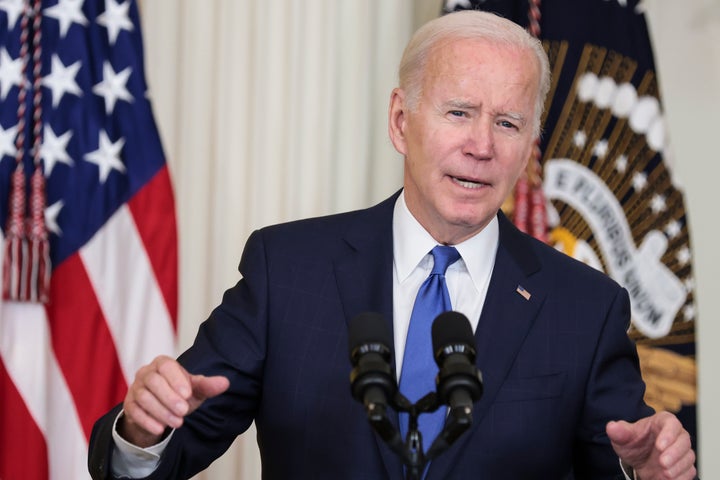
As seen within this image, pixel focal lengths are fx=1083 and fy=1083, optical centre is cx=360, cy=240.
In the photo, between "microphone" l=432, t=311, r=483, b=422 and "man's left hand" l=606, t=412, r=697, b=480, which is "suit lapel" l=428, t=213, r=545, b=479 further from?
"microphone" l=432, t=311, r=483, b=422

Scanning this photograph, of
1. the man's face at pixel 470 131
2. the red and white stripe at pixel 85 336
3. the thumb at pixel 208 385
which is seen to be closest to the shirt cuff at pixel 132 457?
the thumb at pixel 208 385

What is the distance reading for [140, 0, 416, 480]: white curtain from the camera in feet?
10.7

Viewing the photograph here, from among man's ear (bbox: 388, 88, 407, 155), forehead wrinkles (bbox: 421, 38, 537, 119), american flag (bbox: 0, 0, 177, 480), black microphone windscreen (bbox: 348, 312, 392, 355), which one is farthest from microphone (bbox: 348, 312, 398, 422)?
american flag (bbox: 0, 0, 177, 480)

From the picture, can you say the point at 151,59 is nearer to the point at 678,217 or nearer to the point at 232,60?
the point at 232,60

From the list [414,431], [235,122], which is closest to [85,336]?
[235,122]

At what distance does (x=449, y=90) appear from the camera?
217 centimetres

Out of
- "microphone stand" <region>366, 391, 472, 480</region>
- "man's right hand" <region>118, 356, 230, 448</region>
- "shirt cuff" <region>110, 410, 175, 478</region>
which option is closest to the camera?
"microphone stand" <region>366, 391, 472, 480</region>

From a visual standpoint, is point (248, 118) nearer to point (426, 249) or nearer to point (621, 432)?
point (426, 249)

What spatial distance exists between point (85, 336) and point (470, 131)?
4.74 ft

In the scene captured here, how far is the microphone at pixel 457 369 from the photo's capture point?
140 centimetres

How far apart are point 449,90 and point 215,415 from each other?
0.79m

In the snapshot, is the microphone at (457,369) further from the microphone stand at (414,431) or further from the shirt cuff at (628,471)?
the shirt cuff at (628,471)

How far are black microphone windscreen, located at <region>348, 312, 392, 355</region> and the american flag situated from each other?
167 centimetres

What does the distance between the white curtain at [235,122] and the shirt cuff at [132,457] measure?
1.34 meters
